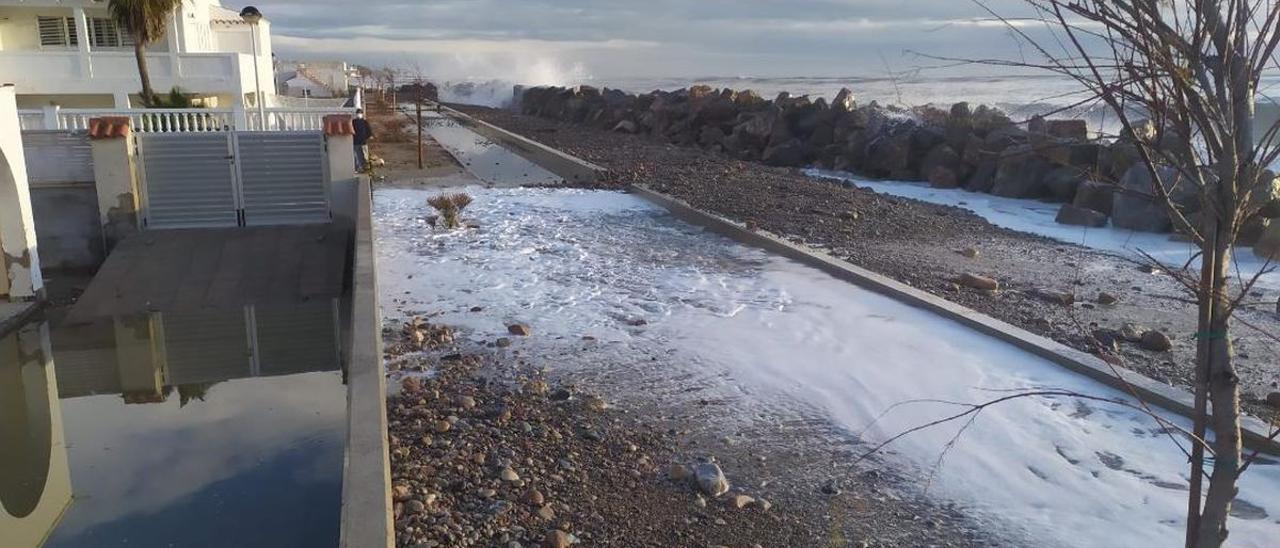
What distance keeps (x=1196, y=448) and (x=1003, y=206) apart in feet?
51.9

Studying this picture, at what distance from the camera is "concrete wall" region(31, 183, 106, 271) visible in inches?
478

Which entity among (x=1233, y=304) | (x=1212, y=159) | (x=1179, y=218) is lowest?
(x=1233, y=304)

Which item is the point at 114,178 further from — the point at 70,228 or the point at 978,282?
the point at 978,282

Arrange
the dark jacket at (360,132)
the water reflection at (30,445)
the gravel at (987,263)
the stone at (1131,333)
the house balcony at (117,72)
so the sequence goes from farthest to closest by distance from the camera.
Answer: the house balcony at (117,72), the dark jacket at (360,132), the stone at (1131,333), the gravel at (987,263), the water reflection at (30,445)

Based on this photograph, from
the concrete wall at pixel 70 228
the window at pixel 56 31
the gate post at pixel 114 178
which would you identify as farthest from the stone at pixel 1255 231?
the window at pixel 56 31

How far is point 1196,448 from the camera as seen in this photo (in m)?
2.86

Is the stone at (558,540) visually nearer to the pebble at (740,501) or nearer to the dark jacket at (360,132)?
the pebble at (740,501)

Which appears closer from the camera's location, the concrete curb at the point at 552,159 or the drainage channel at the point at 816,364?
the drainage channel at the point at 816,364

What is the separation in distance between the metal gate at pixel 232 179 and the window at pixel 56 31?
57.8ft

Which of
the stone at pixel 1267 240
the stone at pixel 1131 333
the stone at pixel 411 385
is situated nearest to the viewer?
the stone at pixel 411 385

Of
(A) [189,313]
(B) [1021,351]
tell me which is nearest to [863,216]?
(B) [1021,351]

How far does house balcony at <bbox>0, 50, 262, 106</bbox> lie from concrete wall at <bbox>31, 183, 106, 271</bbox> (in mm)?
14906

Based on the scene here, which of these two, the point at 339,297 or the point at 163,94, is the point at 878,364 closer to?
the point at 339,297

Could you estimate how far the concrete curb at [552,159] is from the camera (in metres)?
19.0
